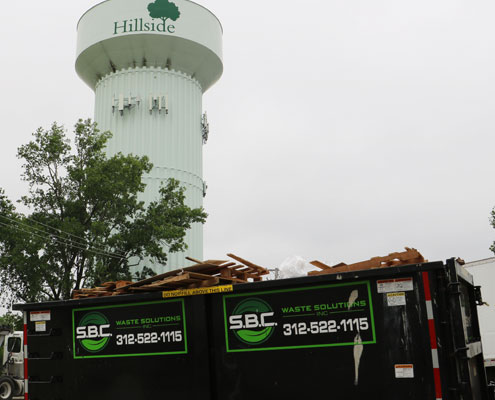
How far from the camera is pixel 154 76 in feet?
91.7

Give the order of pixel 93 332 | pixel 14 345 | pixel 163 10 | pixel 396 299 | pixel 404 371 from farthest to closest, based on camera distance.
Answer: pixel 163 10 < pixel 14 345 < pixel 93 332 < pixel 396 299 < pixel 404 371

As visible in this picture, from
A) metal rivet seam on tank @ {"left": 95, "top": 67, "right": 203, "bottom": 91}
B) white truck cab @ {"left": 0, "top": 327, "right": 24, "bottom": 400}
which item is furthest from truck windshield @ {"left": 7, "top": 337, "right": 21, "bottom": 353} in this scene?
metal rivet seam on tank @ {"left": 95, "top": 67, "right": 203, "bottom": 91}

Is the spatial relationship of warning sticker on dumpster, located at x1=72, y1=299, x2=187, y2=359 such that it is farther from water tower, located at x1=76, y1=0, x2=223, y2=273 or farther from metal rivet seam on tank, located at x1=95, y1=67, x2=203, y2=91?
metal rivet seam on tank, located at x1=95, y1=67, x2=203, y2=91

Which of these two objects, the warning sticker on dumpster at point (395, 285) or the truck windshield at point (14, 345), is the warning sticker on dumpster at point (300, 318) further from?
the truck windshield at point (14, 345)

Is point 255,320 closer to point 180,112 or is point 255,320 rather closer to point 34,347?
point 34,347

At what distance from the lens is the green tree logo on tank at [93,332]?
6.97 meters

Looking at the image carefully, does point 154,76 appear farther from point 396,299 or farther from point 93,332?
point 396,299

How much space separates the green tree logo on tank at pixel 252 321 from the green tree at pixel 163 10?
23174 mm

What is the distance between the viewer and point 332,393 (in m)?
5.82

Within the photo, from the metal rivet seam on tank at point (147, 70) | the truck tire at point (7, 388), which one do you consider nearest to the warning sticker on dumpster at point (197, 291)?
the truck tire at point (7, 388)

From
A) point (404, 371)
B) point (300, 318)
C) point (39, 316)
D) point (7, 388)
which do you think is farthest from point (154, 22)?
point (404, 371)

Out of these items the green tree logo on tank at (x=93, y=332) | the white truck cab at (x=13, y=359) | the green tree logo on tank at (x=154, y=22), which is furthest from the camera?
the green tree logo on tank at (x=154, y=22)

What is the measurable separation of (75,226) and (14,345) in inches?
185

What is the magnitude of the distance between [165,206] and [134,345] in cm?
1695
